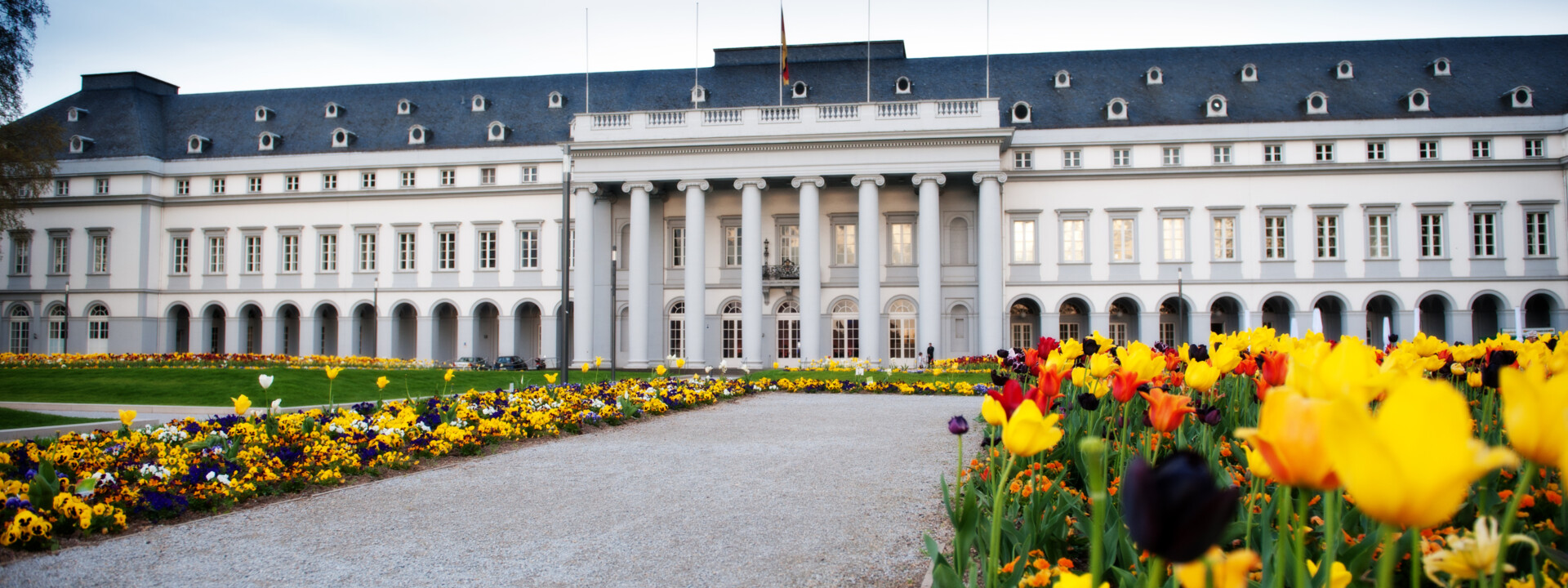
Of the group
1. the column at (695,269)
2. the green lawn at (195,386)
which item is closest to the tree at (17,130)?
the green lawn at (195,386)

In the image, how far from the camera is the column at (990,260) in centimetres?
3525

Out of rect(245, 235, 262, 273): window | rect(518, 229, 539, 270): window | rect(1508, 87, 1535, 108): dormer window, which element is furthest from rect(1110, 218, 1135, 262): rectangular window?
rect(245, 235, 262, 273): window

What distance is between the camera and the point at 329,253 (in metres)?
43.8

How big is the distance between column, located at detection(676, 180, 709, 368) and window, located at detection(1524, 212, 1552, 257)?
3427cm

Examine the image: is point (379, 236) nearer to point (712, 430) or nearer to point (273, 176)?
point (273, 176)

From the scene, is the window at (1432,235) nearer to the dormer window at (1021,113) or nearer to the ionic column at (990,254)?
the dormer window at (1021,113)

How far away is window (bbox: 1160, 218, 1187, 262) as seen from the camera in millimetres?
38031

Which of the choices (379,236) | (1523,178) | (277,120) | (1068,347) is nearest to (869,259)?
(379,236)

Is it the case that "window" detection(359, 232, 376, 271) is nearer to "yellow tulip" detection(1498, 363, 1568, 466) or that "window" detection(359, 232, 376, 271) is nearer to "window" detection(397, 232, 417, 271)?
"window" detection(397, 232, 417, 271)

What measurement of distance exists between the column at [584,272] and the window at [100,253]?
85.3 ft

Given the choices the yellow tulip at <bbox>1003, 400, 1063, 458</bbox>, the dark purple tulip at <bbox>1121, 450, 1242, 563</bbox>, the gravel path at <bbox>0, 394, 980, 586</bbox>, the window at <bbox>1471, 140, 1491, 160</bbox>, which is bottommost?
the gravel path at <bbox>0, 394, 980, 586</bbox>

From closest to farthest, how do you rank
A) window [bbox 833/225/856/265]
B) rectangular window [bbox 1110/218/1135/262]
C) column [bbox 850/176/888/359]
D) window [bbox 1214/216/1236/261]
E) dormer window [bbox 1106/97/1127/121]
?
column [bbox 850/176/888/359], window [bbox 1214/216/1236/261], rectangular window [bbox 1110/218/1135/262], dormer window [bbox 1106/97/1127/121], window [bbox 833/225/856/265]

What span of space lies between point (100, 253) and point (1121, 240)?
50029mm

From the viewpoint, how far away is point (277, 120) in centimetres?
4706
